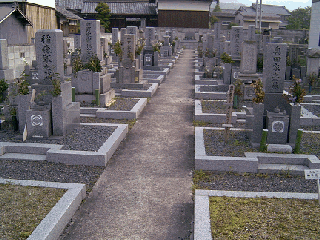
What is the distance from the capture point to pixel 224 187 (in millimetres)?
6355

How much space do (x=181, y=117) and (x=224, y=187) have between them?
5344 mm

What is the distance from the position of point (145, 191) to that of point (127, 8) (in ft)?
151

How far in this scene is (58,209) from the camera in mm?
5156

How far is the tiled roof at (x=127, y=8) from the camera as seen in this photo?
48094 mm

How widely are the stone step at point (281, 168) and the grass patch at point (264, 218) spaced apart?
139cm

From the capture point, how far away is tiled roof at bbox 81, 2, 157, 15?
4809 cm

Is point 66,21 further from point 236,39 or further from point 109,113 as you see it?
point 109,113

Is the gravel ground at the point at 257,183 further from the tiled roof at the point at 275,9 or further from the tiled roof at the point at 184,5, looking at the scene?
the tiled roof at the point at 275,9

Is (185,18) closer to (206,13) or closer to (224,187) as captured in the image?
(206,13)

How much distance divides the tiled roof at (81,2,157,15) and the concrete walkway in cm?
4065

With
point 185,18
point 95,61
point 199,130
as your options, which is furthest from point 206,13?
point 199,130

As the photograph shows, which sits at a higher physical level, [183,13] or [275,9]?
[275,9]

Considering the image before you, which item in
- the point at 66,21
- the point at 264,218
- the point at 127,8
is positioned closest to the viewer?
the point at 264,218

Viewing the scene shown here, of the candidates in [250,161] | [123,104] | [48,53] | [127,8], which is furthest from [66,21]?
[250,161]
